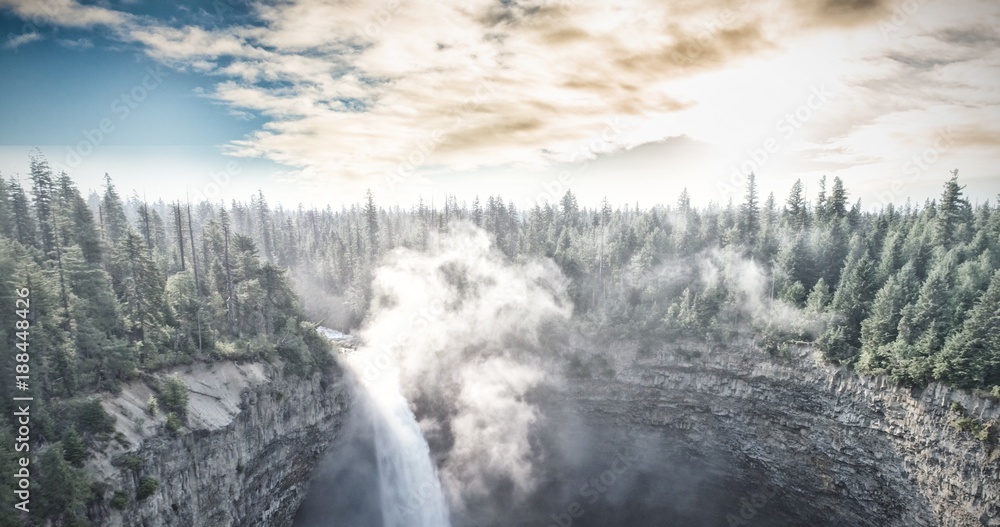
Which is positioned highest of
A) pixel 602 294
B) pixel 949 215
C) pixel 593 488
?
pixel 949 215

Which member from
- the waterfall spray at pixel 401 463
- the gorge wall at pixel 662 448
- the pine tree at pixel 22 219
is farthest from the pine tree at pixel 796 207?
the pine tree at pixel 22 219

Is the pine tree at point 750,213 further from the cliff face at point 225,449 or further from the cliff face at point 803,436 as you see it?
the cliff face at point 225,449

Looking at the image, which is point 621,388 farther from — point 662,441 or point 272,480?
point 272,480

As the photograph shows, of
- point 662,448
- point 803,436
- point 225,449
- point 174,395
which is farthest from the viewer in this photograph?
point 662,448

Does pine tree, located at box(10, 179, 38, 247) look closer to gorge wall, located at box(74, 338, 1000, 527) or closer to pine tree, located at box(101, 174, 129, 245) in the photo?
pine tree, located at box(101, 174, 129, 245)

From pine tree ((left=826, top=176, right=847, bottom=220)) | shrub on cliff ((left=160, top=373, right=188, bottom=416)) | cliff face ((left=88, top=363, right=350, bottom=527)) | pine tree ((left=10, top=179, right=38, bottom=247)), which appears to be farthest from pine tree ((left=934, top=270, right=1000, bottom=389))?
pine tree ((left=10, top=179, right=38, bottom=247))

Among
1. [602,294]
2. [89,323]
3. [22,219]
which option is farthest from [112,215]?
[602,294]

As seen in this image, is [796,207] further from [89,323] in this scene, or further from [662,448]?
[89,323]

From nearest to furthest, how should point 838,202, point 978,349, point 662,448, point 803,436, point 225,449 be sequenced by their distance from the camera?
point 225,449, point 978,349, point 803,436, point 662,448, point 838,202
